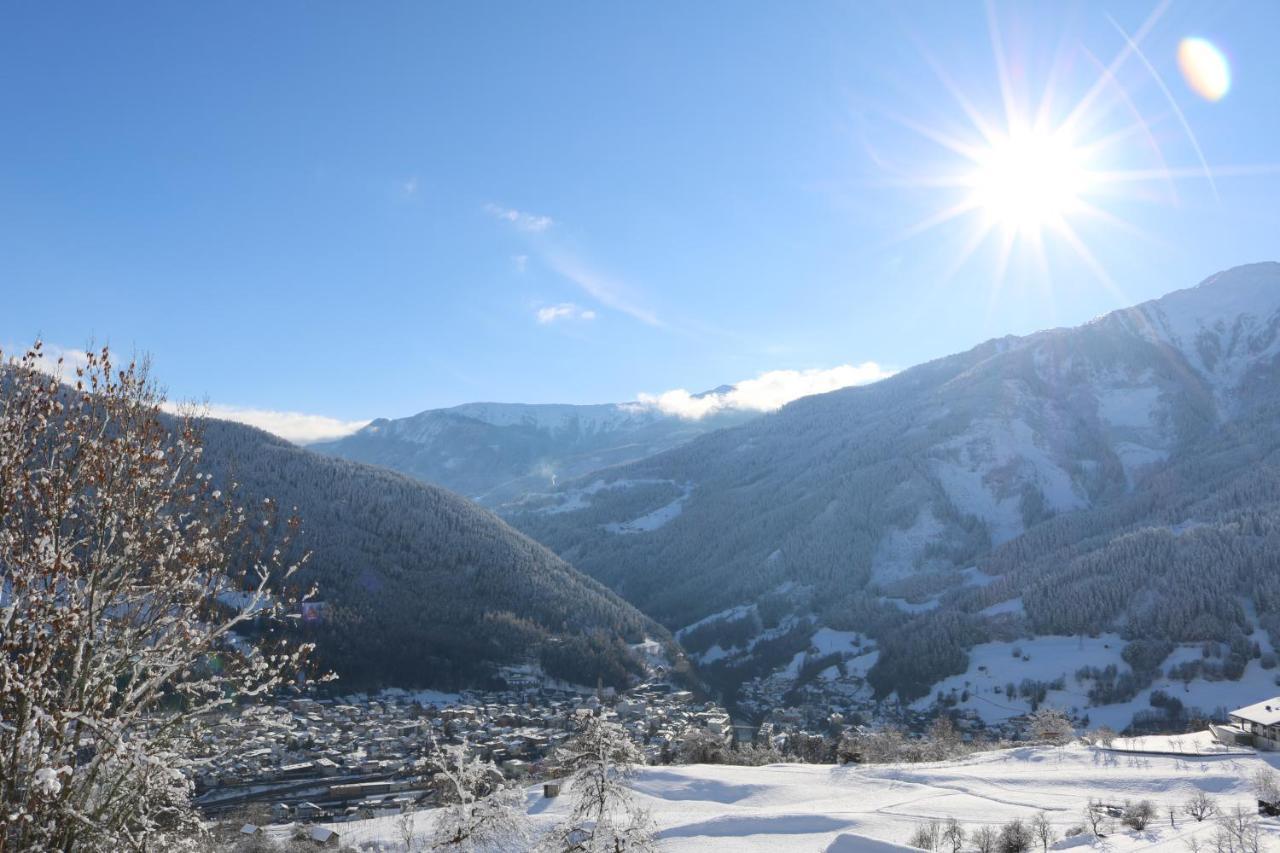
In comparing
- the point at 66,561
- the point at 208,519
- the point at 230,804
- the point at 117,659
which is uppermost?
the point at 208,519

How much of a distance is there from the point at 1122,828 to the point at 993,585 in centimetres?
14520

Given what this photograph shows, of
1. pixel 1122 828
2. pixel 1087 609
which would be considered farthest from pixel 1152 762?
pixel 1087 609

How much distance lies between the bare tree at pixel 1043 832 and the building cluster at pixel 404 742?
79.1 feet

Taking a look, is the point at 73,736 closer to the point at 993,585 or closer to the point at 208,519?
the point at 208,519

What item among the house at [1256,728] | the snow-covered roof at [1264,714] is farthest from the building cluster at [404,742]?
the snow-covered roof at [1264,714]

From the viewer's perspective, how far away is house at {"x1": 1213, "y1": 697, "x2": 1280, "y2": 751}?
4869 centimetres

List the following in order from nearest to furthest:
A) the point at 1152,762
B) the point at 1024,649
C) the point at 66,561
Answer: the point at 66,561 → the point at 1152,762 → the point at 1024,649

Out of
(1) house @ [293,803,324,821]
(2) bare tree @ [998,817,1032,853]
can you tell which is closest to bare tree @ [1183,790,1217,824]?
(2) bare tree @ [998,817,1032,853]

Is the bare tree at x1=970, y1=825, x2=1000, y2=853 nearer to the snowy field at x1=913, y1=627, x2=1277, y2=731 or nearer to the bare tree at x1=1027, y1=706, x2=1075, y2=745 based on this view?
the bare tree at x1=1027, y1=706, x2=1075, y2=745

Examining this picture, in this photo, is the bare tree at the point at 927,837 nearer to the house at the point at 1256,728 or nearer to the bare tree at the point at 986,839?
the bare tree at the point at 986,839

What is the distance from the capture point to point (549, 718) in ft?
331

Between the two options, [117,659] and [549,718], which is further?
[549,718]

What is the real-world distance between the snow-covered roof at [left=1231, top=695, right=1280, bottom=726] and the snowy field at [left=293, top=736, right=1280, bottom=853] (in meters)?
6.05

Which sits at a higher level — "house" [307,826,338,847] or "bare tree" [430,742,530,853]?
"bare tree" [430,742,530,853]
